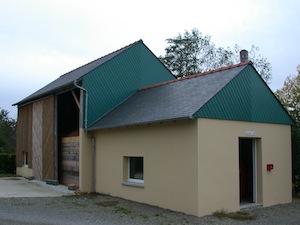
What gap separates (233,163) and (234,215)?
1566 mm

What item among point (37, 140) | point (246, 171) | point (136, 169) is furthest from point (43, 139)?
point (246, 171)

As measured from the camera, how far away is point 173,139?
10.6m

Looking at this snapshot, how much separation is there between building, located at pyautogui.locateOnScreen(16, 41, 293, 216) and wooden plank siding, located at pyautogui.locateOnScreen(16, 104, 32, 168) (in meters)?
2.38

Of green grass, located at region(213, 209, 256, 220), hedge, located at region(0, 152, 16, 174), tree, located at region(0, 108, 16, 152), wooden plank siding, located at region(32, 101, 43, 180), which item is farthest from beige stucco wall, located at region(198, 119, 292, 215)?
tree, located at region(0, 108, 16, 152)

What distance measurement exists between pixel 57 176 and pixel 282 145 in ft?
32.5

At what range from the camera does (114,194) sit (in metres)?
13.0

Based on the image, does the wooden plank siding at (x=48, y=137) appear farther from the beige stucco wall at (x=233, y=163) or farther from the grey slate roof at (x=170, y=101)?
the beige stucco wall at (x=233, y=163)

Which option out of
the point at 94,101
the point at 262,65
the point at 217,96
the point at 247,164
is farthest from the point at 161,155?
the point at 262,65

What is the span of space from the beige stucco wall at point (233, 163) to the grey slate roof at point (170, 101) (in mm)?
858

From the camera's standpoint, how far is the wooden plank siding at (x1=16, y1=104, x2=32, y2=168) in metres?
19.4

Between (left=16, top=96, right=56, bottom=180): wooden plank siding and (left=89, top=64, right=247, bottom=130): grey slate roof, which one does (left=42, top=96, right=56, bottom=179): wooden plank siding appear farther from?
(left=89, top=64, right=247, bottom=130): grey slate roof

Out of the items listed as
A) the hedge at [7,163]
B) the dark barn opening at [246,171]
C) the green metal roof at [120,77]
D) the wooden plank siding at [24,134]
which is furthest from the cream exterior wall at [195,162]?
the hedge at [7,163]

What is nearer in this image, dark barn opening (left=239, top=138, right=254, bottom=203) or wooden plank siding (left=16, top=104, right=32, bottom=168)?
dark barn opening (left=239, top=138, right=254, bottom=203)

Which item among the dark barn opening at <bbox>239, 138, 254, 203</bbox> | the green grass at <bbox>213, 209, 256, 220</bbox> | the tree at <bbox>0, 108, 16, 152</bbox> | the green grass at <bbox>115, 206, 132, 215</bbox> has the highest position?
the tree at <bbox>0, 108, 16, 152</bbox>
